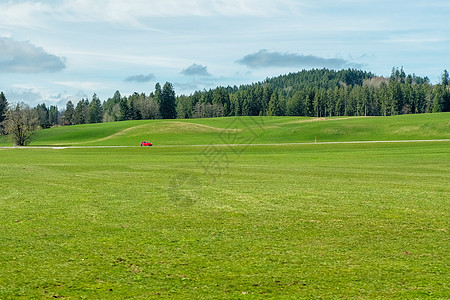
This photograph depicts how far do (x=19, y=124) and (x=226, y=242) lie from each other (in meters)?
90.2

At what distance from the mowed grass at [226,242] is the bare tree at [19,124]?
78.1 meters

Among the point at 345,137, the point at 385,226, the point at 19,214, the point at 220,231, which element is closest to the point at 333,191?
the point at 385,226

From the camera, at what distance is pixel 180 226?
12102mm

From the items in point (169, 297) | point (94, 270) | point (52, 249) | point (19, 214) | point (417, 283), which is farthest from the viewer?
point (19, 214)

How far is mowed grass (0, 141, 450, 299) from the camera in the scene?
7570 mm

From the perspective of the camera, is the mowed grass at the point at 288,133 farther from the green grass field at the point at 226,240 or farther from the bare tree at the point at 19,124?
the green grass field at the point at 226,240

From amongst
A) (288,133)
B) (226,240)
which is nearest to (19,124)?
(288,133)

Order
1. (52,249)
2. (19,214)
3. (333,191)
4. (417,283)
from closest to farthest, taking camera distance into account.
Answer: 1. (417,283)
2. (52,249)
3. (19,214)
4. (333,191)

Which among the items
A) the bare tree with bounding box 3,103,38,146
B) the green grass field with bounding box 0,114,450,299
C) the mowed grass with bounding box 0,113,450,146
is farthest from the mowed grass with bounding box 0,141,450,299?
the bare tree with bounding box 3,103,38,146

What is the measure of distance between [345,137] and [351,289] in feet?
A: 286

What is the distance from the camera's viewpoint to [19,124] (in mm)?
88938

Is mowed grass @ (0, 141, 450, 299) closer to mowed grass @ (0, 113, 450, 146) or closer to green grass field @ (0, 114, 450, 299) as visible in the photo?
green grass field @ (0, 114, 450, 299)

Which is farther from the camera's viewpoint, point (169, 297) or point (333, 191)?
point (333, 191)

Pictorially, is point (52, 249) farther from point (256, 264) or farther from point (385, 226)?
point (385, 226)
